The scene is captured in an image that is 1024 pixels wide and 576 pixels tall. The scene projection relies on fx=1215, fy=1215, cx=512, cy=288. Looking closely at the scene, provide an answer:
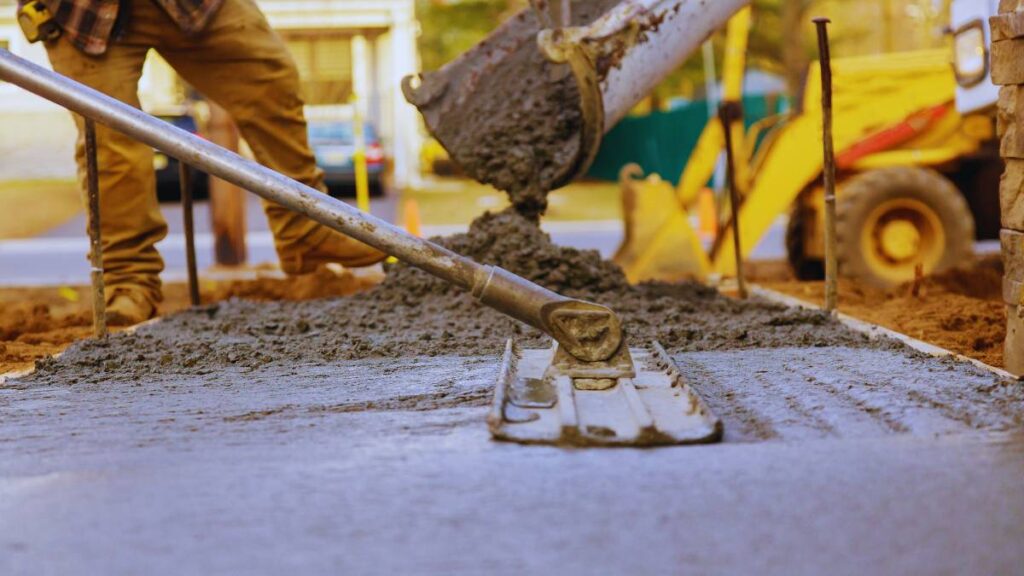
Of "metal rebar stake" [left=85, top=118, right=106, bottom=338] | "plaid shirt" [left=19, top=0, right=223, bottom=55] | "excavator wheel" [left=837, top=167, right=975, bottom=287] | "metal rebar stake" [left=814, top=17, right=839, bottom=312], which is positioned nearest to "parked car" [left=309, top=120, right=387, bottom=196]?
"excavator wheel" [left=837, top=167, right=975, bottom=287]

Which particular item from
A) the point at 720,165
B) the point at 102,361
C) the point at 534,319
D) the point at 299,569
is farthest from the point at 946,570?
the point at 720,165

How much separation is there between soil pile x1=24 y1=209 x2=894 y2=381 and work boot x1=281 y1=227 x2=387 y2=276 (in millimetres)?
451

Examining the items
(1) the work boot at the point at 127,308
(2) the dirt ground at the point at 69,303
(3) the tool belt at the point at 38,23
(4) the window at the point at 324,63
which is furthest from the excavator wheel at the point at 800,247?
(4) the window at the point at 324,63

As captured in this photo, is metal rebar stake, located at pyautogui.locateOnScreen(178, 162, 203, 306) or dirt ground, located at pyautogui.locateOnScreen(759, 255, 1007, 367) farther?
metal rebar stake, located at pyautogui.locateOnScreen(178, 162, 203, 306)

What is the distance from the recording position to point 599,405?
275 cm

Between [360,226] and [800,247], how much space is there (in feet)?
15.0

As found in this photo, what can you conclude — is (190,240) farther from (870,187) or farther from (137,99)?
(870,187)

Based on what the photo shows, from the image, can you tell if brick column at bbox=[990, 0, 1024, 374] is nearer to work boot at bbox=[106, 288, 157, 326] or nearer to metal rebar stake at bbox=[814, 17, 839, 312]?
metal rebar stake at bbox=[814, 17, 839, 312]

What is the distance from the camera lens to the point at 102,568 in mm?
1827

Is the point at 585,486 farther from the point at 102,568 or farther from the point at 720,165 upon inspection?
the point at 720,165

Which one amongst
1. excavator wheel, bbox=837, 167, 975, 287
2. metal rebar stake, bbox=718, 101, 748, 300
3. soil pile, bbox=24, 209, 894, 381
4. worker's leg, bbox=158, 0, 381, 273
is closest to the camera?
soil pile, bbox=24, 209, 894, 381

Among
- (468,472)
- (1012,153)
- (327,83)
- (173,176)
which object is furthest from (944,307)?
(327,83)

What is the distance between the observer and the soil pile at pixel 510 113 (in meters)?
4.81

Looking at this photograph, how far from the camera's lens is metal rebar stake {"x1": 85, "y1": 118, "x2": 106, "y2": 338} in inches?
155
